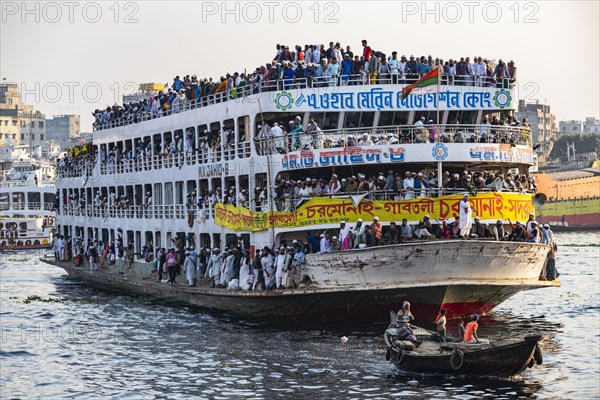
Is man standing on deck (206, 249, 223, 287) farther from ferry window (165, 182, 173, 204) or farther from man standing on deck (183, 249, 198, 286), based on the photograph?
ferry window (165, 182, 173, 204)

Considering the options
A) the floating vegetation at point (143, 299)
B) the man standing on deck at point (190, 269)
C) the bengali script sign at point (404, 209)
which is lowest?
the floating vegetation at point (143, 299)

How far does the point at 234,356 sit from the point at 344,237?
152 inches

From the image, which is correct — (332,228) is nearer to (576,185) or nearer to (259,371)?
(259,371)

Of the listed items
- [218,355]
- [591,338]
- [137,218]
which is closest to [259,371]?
[218,355]

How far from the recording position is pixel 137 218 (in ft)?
132

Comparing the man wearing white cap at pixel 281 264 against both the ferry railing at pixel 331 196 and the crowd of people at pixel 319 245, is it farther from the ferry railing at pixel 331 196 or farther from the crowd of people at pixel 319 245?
the ferry railing at pixel 331 196

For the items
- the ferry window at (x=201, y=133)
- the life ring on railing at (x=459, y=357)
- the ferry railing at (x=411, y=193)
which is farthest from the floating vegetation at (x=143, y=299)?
the life ring on railing at (x=459, y=357)

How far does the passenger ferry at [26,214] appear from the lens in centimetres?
8075

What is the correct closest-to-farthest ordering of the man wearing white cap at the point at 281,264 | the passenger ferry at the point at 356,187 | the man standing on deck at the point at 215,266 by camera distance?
the passenger ferry at the point at 356,187 < the man wearing white cap at the point at 281,264 < the man standing on deck at the point at 215,266

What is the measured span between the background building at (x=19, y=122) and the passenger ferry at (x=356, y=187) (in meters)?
131

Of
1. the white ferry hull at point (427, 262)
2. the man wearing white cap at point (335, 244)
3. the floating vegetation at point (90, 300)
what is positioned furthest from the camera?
the floating vegetation at point (90, 300)

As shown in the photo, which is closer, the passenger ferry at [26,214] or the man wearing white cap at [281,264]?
the man wearing white cap at [281,264]

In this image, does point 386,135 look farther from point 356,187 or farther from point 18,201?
point 18,201

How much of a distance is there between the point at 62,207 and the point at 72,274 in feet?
13.9
